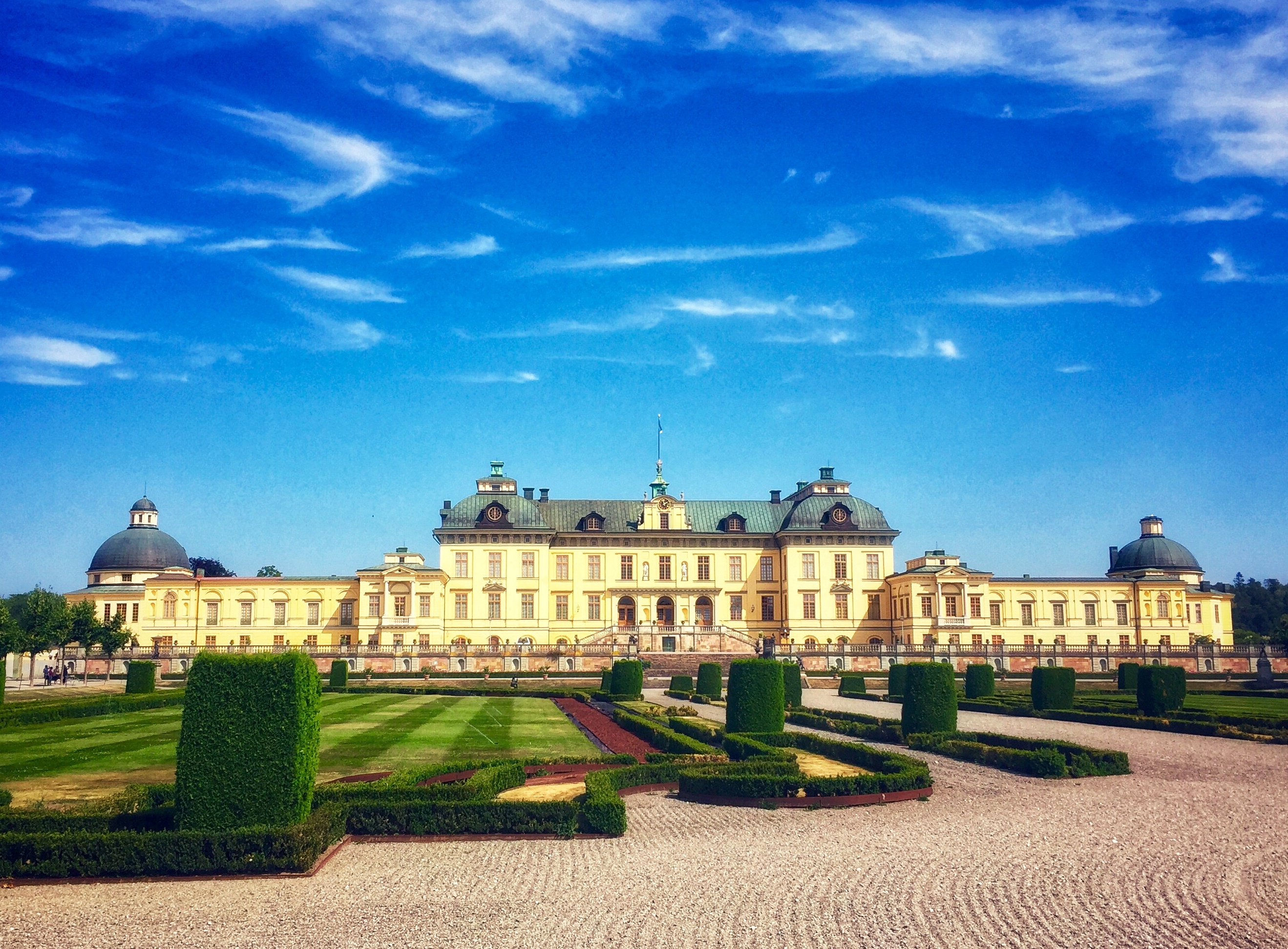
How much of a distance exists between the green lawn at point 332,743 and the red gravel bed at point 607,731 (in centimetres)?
50

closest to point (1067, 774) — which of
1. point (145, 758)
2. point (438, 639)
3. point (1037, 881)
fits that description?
point (1037, 881)

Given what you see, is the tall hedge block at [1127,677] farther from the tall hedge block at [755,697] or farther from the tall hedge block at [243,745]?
the tall hedge block at [243,745]

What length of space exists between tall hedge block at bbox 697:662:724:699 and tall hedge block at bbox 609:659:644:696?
8.07ft

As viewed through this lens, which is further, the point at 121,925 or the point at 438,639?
the point at 438,639

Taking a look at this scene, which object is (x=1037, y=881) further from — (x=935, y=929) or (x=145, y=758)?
(x=145, y=758)

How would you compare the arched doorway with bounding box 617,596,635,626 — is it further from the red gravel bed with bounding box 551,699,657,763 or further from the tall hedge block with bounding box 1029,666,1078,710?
the tall hedge block with bounding box 1029,666,1078,710

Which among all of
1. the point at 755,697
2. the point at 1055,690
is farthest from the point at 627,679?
the point at 755,697

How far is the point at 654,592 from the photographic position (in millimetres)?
72750

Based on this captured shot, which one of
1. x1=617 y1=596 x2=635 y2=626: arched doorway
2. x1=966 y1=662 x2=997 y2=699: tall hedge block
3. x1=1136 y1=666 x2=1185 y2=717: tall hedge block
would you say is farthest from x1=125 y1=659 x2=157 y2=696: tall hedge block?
x1=617 y1=596 x2=635 y2=626: arched doorway

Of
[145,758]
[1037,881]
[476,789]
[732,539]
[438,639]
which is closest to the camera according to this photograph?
[1037,881]

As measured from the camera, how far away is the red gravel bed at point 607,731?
75.6 ft

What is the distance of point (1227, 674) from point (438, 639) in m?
47.4

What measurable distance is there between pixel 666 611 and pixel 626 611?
2805mm

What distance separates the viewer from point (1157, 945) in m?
9.35
